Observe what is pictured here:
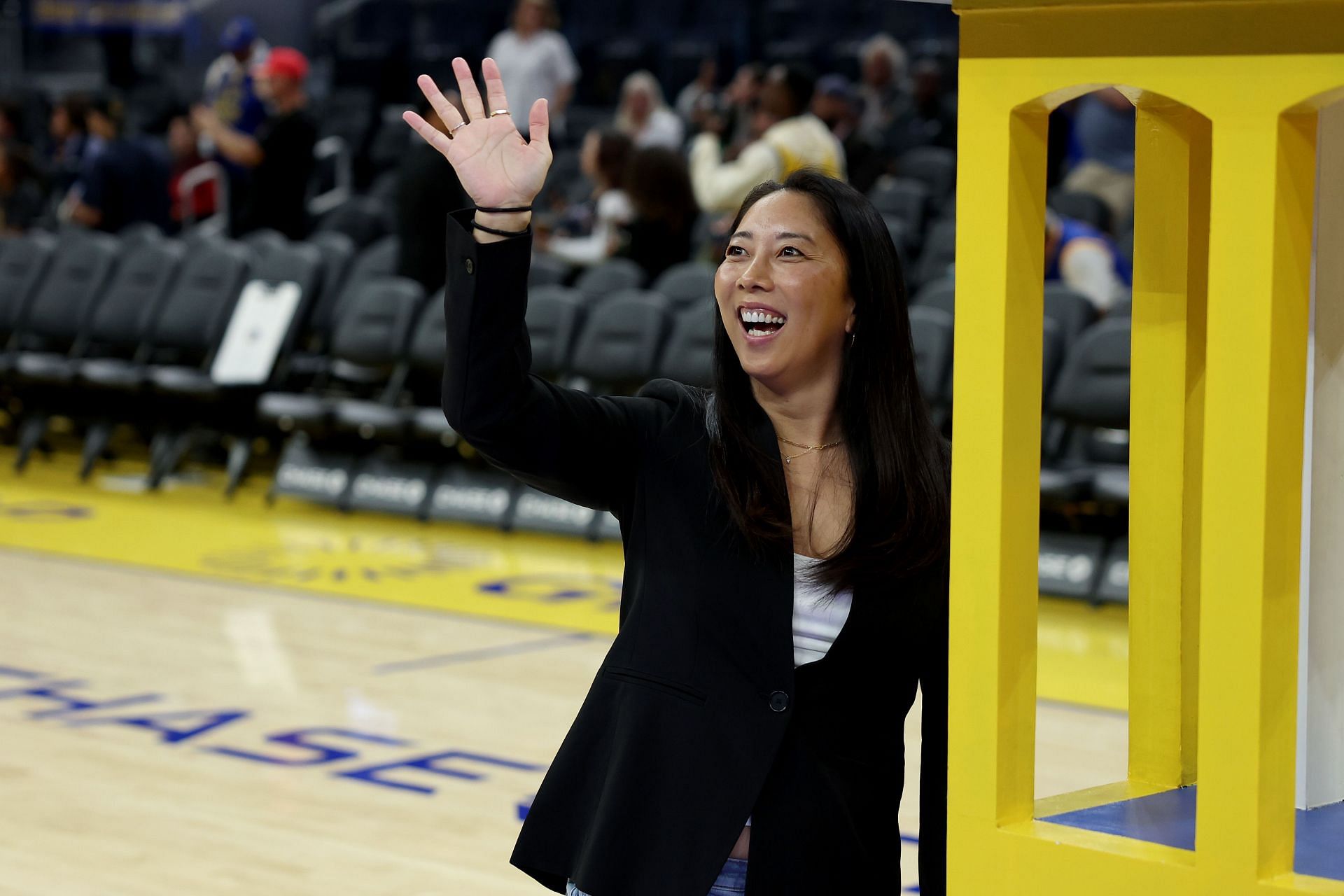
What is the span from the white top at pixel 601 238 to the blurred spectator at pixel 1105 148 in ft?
6.72

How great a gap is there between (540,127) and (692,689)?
60 centimetres

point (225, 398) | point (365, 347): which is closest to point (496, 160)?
point (365, 347)

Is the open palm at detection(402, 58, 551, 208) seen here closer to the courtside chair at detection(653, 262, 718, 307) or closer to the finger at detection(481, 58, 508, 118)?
the finger at detection(481, 58, 508, 118)

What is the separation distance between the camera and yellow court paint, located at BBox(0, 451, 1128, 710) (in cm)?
624

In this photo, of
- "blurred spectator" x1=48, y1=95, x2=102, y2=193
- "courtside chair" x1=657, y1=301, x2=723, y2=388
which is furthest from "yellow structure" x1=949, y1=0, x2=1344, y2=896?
"blurred spectator" x1=48, y1=95, x2=102, y2=193

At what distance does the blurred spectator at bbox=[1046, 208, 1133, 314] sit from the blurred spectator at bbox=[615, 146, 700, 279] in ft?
5.63

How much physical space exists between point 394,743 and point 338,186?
25.1ft

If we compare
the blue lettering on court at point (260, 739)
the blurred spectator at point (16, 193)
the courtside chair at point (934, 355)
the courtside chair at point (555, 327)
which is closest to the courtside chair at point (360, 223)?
the blurred spectator at point (16, 193)

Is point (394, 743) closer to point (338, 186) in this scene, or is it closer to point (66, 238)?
point (66, 238)

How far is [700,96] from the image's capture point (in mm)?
12258

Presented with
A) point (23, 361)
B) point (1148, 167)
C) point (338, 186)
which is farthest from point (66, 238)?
point (1148, 167)

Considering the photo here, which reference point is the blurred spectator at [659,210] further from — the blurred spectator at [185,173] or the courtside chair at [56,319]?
the blurred spectator at [185,173]

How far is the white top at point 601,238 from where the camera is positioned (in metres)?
8.89

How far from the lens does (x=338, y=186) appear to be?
12055 millimetres
